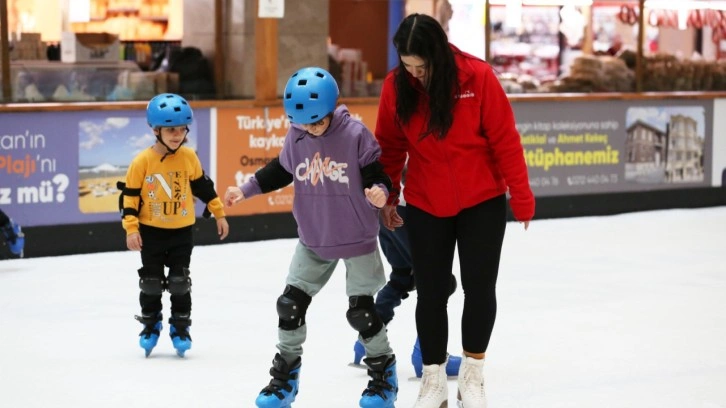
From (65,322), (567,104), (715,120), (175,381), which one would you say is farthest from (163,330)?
(715,120)

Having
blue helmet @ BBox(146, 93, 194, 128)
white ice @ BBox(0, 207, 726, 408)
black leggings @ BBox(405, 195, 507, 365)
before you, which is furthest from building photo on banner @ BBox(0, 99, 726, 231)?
black leggings @ BBox(405, 195, 507, 365)

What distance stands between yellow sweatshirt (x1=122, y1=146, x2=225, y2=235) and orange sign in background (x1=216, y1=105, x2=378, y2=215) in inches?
146

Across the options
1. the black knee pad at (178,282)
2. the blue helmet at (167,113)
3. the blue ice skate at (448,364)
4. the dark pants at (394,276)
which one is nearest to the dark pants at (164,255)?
the black knee pad at (178,282)

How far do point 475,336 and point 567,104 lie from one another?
6.76m

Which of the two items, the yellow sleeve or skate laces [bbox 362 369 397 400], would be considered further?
the yellow sleeve

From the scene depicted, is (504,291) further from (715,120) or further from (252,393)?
(715,120)

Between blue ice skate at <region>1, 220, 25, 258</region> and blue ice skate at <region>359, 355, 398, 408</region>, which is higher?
blue ice skate at <region>1, 220, 25, 258</region>

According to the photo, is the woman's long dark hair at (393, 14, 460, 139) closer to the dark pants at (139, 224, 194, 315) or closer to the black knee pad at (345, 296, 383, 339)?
the black knee pad at (345, 296, 383, 339)

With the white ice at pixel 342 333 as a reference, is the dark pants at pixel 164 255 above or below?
above

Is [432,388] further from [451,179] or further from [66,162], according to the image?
[66,162]

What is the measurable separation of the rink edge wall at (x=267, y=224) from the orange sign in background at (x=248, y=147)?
0.09 meters

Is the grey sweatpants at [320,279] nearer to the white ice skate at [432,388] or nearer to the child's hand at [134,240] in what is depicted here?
the white ice skate at [432,388]

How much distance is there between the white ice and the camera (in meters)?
5.18

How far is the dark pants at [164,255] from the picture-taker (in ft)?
18.9
